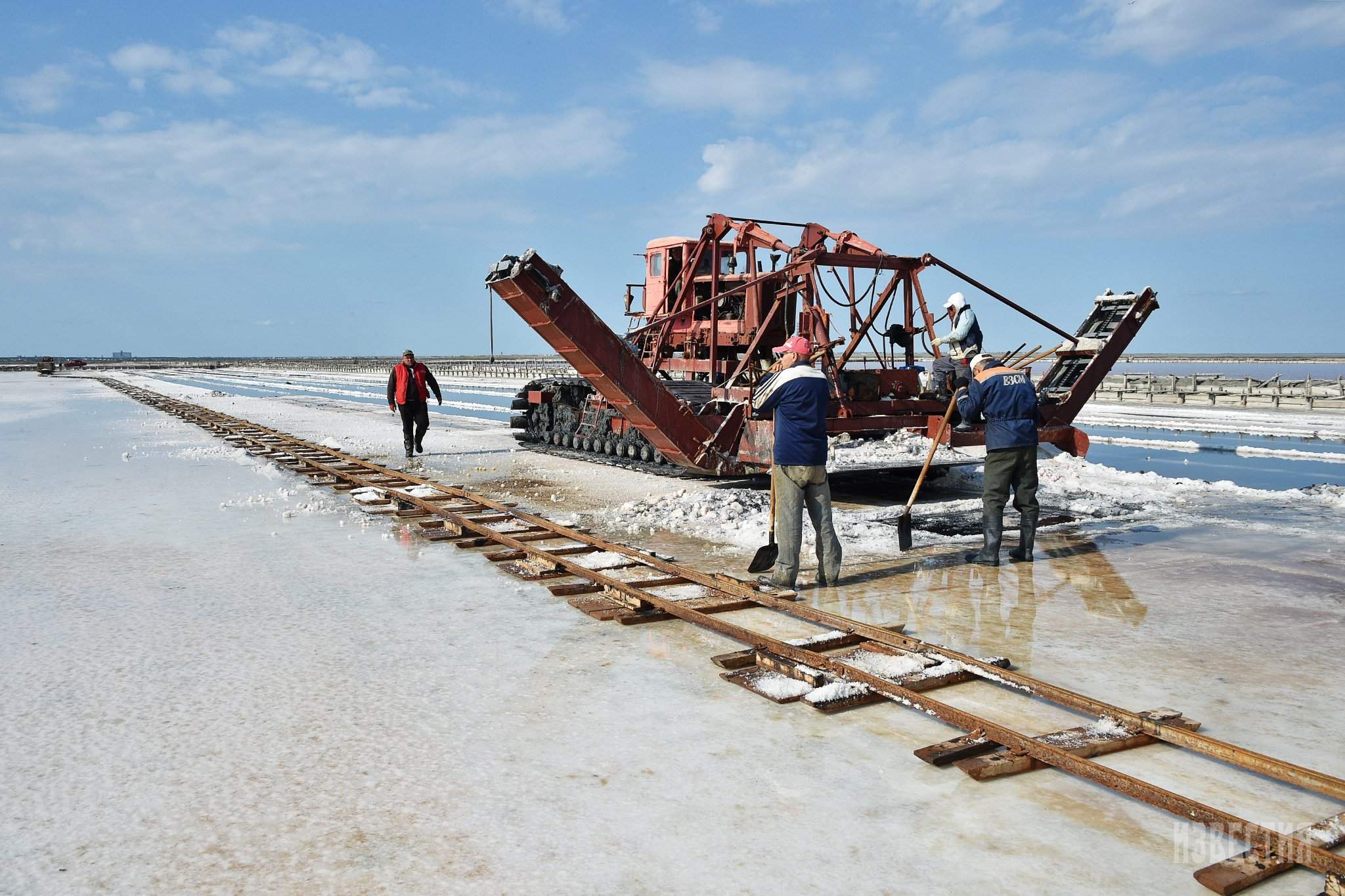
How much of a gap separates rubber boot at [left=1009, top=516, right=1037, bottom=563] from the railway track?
2.56 metres

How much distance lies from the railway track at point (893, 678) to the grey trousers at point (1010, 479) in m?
2.27

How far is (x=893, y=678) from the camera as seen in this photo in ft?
16.8

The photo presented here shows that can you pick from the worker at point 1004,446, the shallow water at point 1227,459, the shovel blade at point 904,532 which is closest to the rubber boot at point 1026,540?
the worker at point 1004,446

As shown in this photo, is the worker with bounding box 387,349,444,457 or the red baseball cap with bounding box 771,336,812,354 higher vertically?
the red baseball cap with bounding box 771,336,812,354

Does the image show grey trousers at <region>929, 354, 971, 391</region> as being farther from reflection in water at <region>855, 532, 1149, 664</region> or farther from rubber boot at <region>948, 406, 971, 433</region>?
reflection in water at <region>855, 532, 1149, 664</region>

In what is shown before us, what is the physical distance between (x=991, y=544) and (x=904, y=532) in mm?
744

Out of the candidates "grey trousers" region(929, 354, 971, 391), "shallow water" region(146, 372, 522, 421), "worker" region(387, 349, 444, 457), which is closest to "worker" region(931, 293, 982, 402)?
"grey trousers" region(929, 354, 971, 391)

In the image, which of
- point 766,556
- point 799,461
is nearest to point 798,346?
point 799,461

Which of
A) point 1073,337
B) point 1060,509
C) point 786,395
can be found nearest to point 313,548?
point 786,395

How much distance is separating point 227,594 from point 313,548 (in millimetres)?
1785

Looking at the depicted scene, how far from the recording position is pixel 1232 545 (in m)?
9.13

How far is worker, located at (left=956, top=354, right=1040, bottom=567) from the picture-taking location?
8.16 m

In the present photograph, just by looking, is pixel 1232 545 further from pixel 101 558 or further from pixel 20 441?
pixel 20 441

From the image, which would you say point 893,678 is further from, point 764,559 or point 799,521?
point 764,559
